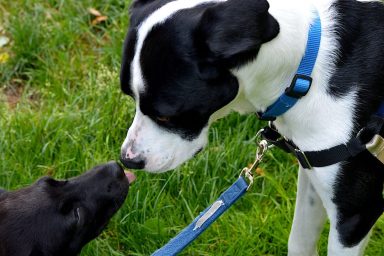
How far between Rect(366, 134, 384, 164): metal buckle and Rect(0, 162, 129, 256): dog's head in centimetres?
108

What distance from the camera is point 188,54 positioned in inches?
104

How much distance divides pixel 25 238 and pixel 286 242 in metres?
1.25

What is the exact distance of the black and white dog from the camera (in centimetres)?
260

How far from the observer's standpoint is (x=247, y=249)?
3.71 metres

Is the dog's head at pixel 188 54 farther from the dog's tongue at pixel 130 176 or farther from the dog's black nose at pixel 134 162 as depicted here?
the dog's tongue at pixel 130 176

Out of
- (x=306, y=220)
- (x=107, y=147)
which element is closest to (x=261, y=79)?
(x=306, y=220)

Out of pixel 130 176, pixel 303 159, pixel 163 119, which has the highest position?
Answer: pixel 163 119

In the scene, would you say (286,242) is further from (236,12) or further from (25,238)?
(236,12)

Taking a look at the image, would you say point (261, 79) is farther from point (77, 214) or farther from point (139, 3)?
point (77, 214)

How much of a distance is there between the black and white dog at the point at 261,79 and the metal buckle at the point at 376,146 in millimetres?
49

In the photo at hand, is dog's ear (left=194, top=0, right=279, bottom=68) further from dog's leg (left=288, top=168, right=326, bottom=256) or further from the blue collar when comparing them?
dog's leg (left=288, top=168, right=326, bottom=256)

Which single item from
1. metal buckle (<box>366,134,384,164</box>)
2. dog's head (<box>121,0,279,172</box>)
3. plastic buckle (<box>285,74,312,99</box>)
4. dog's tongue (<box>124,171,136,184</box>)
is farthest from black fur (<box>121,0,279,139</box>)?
dog's tongue (<box>124,171,136,184</box>)

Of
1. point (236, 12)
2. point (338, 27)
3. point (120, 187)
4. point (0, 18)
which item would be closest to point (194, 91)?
point (236, 12)

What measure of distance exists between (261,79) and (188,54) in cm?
30
